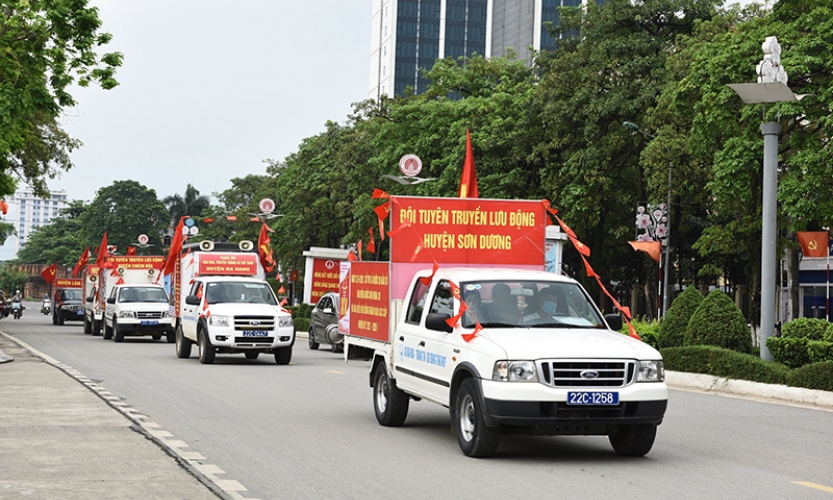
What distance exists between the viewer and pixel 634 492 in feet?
29.5

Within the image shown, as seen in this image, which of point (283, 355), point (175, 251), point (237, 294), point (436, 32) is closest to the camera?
point (283, 355)

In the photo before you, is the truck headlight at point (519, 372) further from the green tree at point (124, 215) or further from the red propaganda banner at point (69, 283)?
the green tree at point (124, 215)

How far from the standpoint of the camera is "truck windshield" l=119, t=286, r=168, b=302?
37188 mm

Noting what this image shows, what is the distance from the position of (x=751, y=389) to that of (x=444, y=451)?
9633 millimetres

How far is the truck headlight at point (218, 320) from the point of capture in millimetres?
24602

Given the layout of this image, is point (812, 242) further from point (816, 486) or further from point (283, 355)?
point (816, 486)

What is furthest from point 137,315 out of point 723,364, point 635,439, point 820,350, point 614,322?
point 635,439

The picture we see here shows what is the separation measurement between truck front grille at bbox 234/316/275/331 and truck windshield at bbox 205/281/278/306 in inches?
41.3

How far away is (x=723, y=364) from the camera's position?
67.3ft

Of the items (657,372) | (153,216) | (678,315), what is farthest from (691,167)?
(153,216)

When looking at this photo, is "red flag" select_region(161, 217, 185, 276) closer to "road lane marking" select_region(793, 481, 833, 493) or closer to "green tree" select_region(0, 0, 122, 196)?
"green tree" select_region(0, 0, 122, 196)

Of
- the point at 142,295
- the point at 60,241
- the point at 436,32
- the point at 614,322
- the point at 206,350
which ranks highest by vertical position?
the point at 436,32

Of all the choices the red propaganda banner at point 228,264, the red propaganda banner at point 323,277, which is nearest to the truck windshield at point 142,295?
the red propaganda banner at point 323,277

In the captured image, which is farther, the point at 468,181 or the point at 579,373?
the point at 468,181
